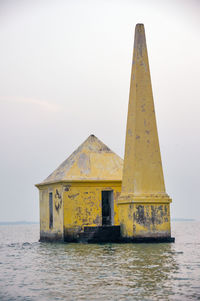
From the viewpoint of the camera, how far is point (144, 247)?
67.8ft

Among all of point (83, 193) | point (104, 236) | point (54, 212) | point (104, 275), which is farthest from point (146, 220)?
point (104, 275)

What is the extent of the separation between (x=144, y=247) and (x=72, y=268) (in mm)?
5886

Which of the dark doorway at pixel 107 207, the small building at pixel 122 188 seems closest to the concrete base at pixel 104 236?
the small building at pixel 122 188

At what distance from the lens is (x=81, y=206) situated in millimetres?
24688

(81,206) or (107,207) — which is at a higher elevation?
(81,206)

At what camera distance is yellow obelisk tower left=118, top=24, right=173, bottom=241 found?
72.7 feet

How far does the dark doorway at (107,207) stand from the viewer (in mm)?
25672

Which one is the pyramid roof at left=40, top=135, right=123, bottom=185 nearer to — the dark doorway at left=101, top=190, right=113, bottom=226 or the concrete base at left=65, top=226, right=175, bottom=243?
the dark doorway at left=101, top=190, right=113, bottom=226

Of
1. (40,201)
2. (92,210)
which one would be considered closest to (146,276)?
(92,210)

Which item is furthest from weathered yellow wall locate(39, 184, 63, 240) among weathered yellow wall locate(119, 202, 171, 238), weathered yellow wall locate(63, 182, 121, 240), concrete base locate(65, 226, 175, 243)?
weathered yellow wall locate(119, 202, 171, 238)

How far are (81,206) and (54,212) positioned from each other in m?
1.63

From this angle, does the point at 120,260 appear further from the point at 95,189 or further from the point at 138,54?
the point at 138,54

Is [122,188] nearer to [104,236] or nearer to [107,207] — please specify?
[104,236]

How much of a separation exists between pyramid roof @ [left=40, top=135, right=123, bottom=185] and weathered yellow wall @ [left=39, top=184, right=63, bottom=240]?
17.1 inches
